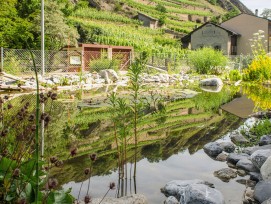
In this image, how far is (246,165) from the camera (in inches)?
229

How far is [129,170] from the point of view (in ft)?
17.8

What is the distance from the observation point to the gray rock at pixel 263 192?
4320 mm

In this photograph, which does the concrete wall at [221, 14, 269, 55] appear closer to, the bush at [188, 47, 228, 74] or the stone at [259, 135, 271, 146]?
the bush at [188, 47, 228, 74]

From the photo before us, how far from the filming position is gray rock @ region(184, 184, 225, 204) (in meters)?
4.05

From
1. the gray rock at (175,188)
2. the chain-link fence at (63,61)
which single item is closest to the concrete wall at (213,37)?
the chain-link fence at (63,61)

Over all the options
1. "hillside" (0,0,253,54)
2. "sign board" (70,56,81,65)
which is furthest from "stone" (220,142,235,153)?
"sign board" (70,56,81,65)

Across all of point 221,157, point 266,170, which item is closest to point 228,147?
point 221,157

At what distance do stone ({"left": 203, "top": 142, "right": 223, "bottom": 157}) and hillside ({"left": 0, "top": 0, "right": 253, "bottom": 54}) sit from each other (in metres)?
3.92

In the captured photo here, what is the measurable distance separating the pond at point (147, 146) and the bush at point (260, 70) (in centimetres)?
1046

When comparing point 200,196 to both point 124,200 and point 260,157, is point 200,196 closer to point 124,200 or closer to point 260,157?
point 124,200

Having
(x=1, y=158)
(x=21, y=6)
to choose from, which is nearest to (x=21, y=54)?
(x=21, y=6)

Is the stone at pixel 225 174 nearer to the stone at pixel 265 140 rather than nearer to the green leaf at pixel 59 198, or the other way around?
the stone at pixel 265 140

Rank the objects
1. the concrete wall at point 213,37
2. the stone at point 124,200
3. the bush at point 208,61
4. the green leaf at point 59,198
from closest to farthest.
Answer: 1. the green leaf at point 59,198
2. the stone at point 124,200
3. the bush at point 208,61
4. the concrete wall at point 213,37

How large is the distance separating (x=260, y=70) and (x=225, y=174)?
18780 millimetres
